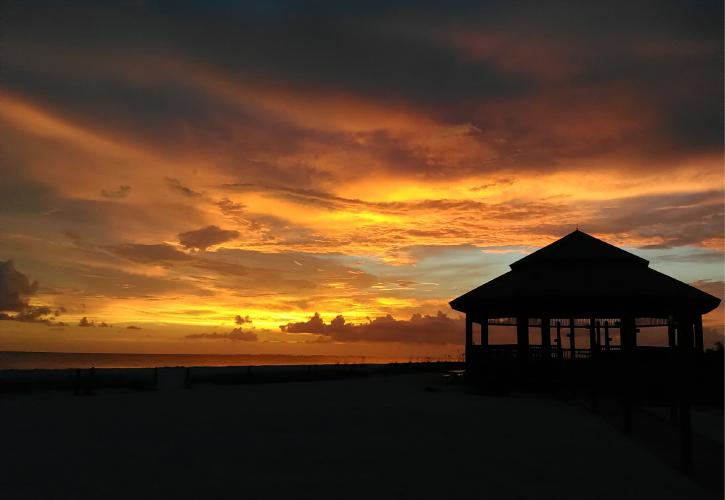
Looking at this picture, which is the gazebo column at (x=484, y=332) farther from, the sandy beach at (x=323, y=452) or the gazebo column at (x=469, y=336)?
the sandy beach at (x=323, y=452)

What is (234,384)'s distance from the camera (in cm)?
3212

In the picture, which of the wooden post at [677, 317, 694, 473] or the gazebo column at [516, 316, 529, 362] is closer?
the wooden post at [677, 317, 694, 473]

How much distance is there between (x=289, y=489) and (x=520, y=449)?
5634 millimetres

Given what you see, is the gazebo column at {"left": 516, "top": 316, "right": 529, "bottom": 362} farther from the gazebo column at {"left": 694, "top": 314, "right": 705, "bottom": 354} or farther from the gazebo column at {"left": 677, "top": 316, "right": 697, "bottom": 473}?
the gazebo column at {"left": 677, "top": 316, "right": 697, "bottom": 473}

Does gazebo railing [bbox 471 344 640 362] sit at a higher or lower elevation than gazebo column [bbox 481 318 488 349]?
lower

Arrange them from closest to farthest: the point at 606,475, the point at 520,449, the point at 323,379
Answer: the point at 606,475 → the point at 520,449 → the point at 323,379

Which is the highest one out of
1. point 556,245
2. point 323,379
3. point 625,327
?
point 556,245

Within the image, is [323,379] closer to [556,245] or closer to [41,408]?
[556,245]

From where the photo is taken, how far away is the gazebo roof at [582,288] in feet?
80.1

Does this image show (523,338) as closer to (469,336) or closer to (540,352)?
(540,352)

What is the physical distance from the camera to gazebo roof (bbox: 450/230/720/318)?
24.4 meters

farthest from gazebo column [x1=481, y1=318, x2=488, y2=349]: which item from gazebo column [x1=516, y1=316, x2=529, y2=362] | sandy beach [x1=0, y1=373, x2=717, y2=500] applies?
sandy beach [x1=0, y1=373, x2=717, y2=500]

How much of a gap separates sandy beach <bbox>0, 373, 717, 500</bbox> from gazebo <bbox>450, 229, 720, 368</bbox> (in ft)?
17.5

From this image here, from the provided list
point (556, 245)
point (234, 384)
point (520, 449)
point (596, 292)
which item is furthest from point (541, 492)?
point (234, 384)
